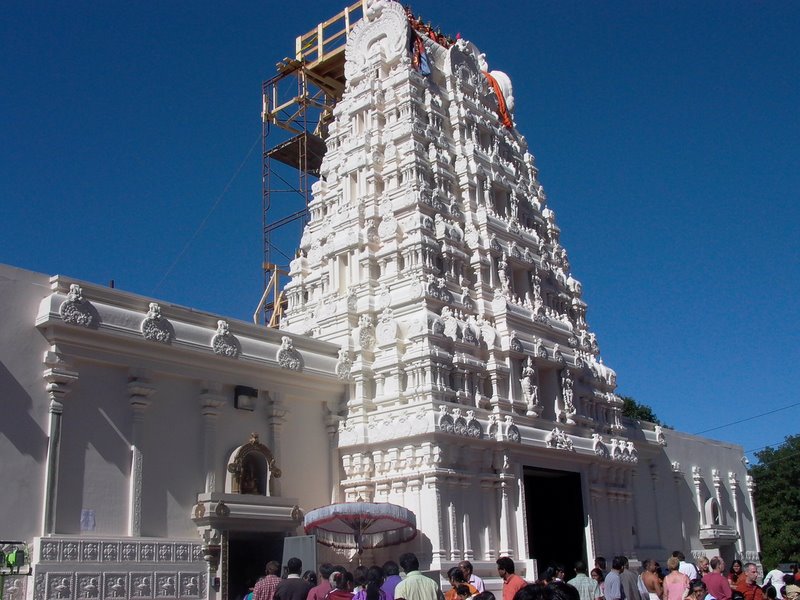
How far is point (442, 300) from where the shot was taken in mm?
25953

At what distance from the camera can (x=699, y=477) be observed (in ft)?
118

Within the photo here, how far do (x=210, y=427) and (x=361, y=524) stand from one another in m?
4.28

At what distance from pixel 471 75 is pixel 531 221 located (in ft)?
18.9

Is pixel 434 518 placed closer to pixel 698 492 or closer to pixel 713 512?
pixel 698 492

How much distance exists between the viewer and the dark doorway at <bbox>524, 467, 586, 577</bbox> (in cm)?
2688

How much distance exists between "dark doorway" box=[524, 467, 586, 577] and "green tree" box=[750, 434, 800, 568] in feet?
83.7

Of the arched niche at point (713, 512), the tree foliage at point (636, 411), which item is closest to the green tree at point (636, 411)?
the tree foliage at point (636, 411)

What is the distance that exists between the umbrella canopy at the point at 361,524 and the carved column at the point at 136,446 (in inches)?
151

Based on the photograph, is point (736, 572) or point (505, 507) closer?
point (736, 572)

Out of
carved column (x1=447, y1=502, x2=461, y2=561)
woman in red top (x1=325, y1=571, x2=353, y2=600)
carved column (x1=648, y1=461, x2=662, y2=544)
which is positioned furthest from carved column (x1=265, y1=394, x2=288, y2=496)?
carved column (x1=648, y1=461, x2=662, y2=544)

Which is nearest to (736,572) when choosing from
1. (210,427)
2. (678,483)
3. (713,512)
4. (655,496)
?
(210,427)

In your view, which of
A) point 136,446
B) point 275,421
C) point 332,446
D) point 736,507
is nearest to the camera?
point 136,446

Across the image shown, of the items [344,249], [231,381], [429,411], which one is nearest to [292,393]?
[231,381]

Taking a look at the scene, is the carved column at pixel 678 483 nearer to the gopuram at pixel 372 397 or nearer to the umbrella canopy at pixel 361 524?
the gopuram at pixel 372 397
